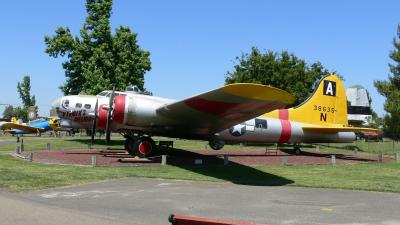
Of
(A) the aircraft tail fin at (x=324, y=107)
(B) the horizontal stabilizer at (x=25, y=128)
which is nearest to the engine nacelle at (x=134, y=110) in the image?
(A) the aircraft tail fin at (x=324, y=107)

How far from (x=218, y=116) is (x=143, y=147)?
4.29 m

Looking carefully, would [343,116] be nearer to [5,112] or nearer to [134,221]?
[134,221]

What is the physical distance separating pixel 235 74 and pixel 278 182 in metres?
31.7

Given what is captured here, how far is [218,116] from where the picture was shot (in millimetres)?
A: 18734

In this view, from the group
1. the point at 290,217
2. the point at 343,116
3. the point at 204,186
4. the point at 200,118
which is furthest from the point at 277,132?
the point at 290,217

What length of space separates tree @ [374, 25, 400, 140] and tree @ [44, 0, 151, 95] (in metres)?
20.4

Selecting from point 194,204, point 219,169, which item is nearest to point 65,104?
point 219,169

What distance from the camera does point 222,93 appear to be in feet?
47.9

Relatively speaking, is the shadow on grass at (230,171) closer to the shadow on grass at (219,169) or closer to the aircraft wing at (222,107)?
the shadow on grass at (219,169)

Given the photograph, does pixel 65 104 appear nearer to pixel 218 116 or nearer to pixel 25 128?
pixel 218 116

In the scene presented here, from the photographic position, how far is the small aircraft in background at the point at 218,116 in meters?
15.6

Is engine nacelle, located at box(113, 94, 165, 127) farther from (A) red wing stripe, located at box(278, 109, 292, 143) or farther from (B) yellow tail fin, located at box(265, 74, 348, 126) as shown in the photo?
(B) yellow tail fin, located at box(265, 74, 348, 126)

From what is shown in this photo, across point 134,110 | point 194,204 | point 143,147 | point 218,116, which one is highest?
point 134,110

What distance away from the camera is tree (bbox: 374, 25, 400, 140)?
37.1 m
